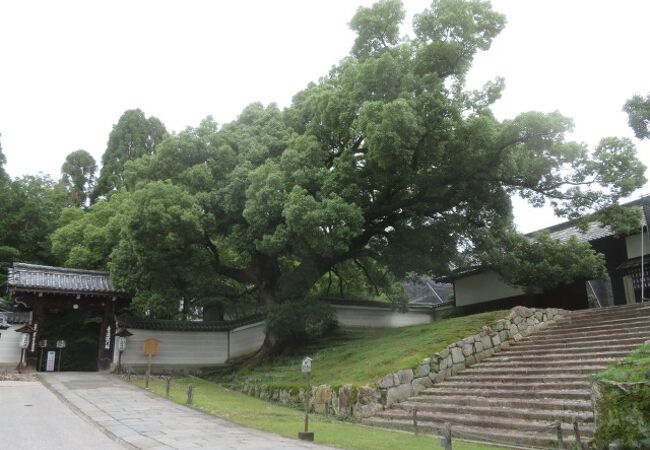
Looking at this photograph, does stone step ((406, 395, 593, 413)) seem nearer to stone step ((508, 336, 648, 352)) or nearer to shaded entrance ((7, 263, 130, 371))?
stone step ((508, 336, 648, 352))

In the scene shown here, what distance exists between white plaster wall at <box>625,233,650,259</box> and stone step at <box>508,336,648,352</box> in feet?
21.5

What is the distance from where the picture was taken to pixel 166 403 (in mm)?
13500

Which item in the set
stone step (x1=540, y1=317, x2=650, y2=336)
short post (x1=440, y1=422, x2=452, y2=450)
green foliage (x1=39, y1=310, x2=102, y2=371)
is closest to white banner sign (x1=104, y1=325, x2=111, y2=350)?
green foliage (x1=39, y1=310, x2=102, y2=371)

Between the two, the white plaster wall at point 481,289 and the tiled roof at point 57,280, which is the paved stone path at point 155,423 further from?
the white plaster wall at point 481,289

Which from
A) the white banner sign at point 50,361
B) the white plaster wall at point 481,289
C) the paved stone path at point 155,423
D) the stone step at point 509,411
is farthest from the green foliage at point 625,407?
the white banner sign at point 50,361

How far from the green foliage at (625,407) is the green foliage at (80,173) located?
42.7 metres

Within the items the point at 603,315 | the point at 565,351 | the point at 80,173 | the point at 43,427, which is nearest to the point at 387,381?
the point at 565,351

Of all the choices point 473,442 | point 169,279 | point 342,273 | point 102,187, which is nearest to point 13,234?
point 102,187

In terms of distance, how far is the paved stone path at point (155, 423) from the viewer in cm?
831

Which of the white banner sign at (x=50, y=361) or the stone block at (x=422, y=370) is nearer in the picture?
the stone block at (x=422, y=370)

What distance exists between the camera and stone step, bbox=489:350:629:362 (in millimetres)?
11133

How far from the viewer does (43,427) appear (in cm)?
994

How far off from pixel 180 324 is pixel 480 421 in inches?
670

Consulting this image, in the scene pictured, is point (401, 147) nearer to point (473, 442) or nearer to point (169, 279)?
point (473, 442)
